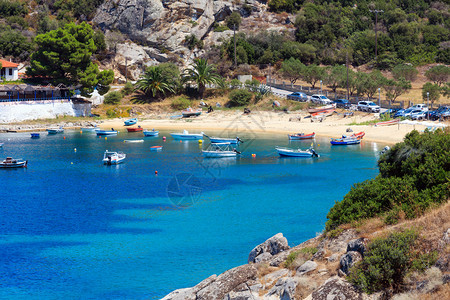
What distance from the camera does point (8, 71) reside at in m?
95.6

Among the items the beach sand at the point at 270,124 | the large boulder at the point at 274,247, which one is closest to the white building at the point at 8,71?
the beach sand at the point at 270,124

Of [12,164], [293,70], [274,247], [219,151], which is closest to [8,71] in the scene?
[12,164]

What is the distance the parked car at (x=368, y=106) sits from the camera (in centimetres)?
7844

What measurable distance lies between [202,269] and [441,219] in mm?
13736

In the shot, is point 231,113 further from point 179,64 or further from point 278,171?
point 278,171

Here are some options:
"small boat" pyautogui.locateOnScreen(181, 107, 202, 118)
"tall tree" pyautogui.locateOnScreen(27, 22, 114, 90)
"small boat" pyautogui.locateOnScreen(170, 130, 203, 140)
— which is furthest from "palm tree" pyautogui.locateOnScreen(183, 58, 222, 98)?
"small boat" pyautogui.locateOnScreen(170, 130, 203, 140)

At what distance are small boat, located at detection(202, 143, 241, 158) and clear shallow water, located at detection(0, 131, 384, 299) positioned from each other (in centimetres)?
125

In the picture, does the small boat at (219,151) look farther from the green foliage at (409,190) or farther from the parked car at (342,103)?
the green foliage at (409,190)

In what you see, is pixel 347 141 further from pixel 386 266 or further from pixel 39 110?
pixel 39 110

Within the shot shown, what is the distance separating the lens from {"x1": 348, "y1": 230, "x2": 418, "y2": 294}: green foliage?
1543 centimetres

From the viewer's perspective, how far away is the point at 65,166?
5734 centimetres

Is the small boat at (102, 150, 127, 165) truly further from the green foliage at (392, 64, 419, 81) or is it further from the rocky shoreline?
the green foliage at (392, 64, 419, 81)

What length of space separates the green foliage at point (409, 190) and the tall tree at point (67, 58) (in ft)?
252

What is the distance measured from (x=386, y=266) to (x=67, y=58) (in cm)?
8451
